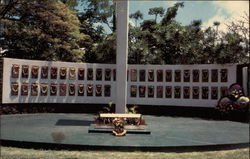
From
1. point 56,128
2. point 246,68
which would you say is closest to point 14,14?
point 56,128

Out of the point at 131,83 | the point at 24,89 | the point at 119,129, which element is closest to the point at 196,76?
the point at 131,83

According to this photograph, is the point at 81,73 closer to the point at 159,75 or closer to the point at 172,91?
the point at 159,75

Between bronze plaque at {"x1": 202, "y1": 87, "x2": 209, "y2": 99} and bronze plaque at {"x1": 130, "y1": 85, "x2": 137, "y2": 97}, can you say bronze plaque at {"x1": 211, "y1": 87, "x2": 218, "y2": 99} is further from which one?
bronze plaque at {"x1": 130, "y1": 85, "x2": 137, "y2": 97}

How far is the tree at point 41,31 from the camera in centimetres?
2094

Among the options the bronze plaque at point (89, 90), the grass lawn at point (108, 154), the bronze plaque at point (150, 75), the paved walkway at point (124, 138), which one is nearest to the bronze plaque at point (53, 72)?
the bronze plaque at point (89, 90)

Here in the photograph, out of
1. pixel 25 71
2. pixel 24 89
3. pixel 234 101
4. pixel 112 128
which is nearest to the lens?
pixel 112 128

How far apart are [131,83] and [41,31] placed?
7379 millimetres

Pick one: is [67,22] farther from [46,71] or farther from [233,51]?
[233,51]

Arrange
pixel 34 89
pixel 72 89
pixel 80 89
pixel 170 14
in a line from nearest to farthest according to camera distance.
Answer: pixel 34 89 < pixel 72 89 < pixel 80 89 < pixel 170 14

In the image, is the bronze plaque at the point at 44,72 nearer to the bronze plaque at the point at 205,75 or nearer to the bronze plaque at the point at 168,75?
the bronze plaque at the point at 168,75

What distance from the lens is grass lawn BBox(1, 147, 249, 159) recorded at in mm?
8445

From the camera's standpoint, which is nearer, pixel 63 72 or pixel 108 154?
pixel 108 154

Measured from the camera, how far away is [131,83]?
66.9 ft

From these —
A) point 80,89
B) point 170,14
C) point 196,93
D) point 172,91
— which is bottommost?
point 196,93
